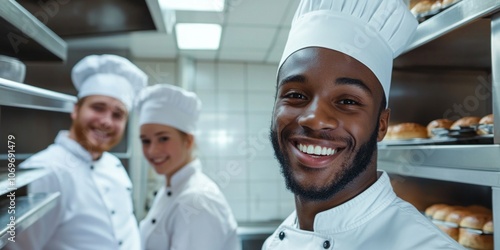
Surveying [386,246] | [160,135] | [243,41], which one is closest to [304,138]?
[386,246]

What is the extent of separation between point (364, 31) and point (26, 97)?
69 cm

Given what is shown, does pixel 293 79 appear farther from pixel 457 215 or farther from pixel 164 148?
pixel 164 148

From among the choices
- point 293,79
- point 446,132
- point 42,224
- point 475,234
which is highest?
point 293,79

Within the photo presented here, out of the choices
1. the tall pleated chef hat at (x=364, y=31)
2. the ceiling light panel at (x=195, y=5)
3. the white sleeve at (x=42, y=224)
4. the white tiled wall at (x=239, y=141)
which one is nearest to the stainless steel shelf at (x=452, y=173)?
the tall pleated chef hat at (x=364, y=31)

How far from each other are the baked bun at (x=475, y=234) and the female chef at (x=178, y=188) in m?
0.82

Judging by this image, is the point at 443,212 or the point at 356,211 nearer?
the point at 356,211

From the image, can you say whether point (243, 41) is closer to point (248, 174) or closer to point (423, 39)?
point (248, 174)

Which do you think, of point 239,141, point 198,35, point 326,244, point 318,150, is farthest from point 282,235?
point 239,141

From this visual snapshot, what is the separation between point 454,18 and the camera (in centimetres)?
78

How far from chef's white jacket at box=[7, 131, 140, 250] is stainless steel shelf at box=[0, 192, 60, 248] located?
0.50 metres

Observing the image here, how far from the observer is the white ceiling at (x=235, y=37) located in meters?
2.40

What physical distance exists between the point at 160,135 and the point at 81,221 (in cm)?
51

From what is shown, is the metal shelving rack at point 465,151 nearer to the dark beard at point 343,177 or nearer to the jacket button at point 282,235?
the dark beard at point 343,177

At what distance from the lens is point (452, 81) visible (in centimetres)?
122
